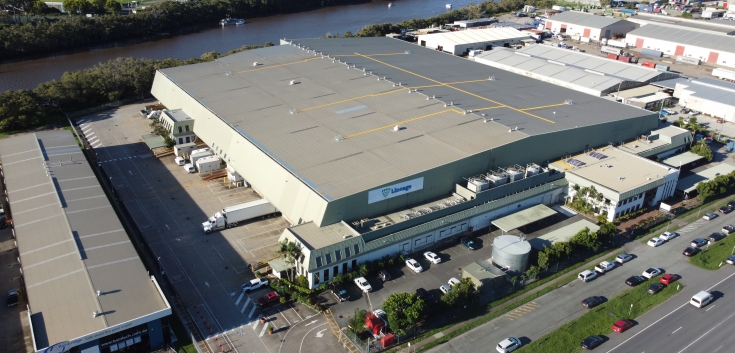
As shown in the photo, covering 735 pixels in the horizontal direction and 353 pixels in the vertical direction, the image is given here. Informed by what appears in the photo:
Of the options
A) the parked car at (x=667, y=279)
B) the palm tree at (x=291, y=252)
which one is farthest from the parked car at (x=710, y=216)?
the palm tree at (x=291, y=252)

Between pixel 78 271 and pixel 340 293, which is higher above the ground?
pixel 78 271

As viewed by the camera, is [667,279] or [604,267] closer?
[667,279]

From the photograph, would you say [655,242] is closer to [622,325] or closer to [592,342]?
[622,325]

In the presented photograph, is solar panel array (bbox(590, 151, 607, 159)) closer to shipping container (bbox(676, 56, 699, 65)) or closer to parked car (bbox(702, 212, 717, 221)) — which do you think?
parked car (bbox(702, 212, 717, 221))

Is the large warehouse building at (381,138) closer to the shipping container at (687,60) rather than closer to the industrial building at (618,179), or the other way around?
the industrial building at (618,179)

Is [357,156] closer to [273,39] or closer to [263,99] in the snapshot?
[263,99]

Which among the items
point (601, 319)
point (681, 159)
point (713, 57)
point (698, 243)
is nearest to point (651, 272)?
point (698, 243)

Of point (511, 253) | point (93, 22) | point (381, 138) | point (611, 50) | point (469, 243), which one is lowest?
point (469, 243)
